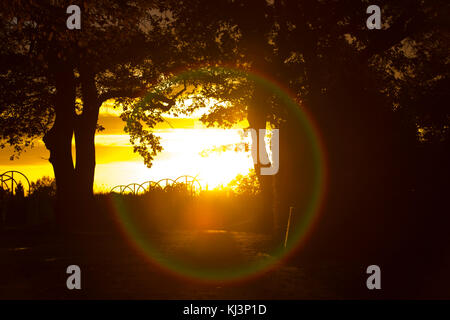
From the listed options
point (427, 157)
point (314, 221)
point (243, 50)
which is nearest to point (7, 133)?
point (243, 50)

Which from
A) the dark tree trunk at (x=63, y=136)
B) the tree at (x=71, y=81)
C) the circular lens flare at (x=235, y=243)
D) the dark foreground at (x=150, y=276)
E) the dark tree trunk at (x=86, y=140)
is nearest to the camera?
the dark foreground at (x=150, y=276)

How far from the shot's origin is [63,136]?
81.7 feet

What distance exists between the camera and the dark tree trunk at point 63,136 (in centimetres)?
2455

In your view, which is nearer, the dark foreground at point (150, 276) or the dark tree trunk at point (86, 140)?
the dark foreground at point (150, 276)

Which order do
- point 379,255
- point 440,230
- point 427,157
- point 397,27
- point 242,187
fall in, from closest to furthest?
point 379,255
point 440,230
point 427,157
point 397,27
point 242,187

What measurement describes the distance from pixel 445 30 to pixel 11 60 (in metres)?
15.9

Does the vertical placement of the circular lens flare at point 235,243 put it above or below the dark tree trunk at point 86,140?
below

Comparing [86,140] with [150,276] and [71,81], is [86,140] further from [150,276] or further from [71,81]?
[150,276]

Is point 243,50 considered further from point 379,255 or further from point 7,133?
point 7,133

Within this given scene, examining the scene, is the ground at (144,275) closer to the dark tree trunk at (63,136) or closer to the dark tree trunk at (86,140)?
the dark tree trunk at (63,136)

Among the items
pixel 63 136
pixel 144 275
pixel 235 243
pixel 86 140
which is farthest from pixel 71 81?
pixel 144 275

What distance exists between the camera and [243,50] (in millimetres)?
21531

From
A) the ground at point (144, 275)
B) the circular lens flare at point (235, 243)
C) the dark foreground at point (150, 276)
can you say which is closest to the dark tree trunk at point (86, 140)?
the circular lens flare at point (235, 243)

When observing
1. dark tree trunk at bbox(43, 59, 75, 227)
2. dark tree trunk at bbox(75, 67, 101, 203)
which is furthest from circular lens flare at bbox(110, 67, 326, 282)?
dark tree trunk at bbox(75, 67, 101, 203)
